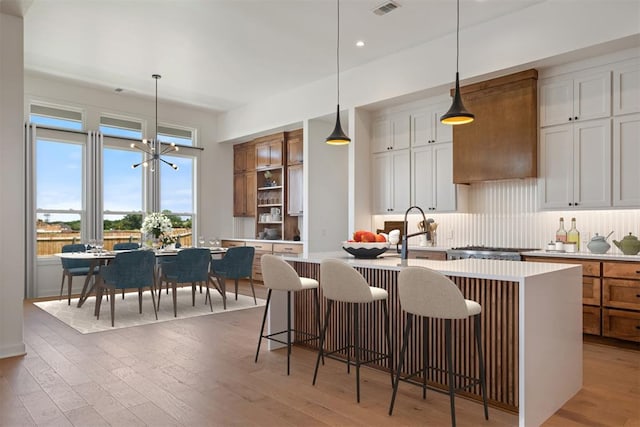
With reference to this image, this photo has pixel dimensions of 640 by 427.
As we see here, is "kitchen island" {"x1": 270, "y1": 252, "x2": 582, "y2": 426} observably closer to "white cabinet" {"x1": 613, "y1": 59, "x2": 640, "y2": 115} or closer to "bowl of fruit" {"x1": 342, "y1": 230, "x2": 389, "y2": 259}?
"bowl of fruit" {"x1": 342, "y1": 230, "x2": 389, "y2": 259}

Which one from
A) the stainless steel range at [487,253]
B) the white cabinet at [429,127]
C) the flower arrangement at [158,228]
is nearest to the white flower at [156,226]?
the flower arrangement at [158,228]

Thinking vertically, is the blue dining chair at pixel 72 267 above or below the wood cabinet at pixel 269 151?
below

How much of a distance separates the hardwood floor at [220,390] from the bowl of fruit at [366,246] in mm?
914

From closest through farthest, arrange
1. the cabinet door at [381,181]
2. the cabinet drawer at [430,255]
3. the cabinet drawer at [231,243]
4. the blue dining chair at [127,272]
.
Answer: the blue dining chair at [127,272] → the cabinet drawer at [430,255] → the cabinet door at [381,181] → the cabinet drawer at [231,243]

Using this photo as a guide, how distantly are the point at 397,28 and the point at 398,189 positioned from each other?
2156 millimetres

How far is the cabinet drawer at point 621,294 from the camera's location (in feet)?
13.1

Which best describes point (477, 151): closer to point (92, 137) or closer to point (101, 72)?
point (101, 72)

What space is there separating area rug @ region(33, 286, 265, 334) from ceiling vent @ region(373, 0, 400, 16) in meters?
4.02

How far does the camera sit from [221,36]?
5418mm

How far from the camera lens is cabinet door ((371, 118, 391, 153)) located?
649 cm

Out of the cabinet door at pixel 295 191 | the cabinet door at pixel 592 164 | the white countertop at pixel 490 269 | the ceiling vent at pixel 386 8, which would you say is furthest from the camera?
the cabinet door at pixel 295 191

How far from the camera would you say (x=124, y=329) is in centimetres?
484

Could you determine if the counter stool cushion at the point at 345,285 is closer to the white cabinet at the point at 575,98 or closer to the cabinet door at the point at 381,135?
the white cabinet at the point at 575,98

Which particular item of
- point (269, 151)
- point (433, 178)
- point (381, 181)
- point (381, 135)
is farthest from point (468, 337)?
point (269, 151)
